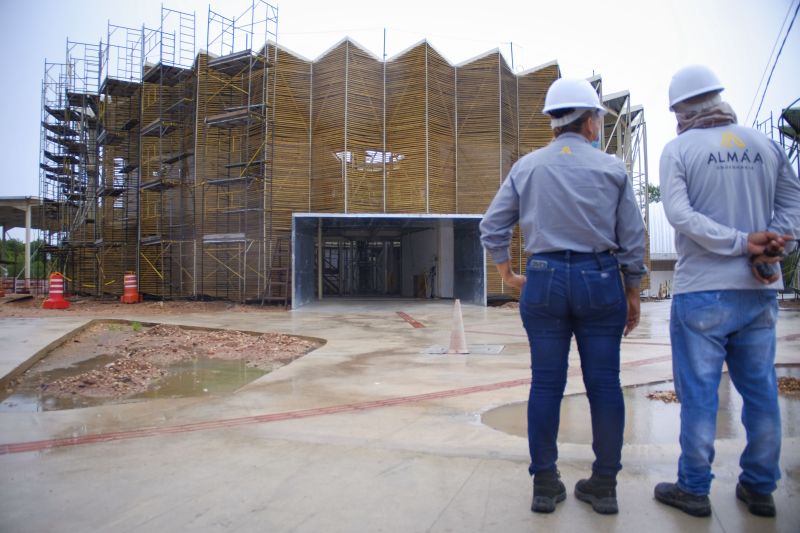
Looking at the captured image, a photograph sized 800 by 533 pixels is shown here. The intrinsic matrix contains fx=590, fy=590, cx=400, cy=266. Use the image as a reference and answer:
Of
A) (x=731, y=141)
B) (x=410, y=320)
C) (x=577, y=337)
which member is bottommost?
(x=410, y=320)

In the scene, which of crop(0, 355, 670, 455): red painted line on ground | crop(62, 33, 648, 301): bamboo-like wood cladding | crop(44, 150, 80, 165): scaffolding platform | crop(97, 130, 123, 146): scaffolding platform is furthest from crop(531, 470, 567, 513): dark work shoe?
crop(44, 150, 80, 165): scaffolding platform

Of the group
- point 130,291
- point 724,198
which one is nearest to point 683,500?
point 724,198

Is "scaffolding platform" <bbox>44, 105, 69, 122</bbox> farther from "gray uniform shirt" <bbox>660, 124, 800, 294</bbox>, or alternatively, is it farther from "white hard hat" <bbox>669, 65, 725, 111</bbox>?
"gray uniform shirt" <bbox>660, 124, 800, 294</bbox>

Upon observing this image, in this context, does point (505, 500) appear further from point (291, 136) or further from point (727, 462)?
point (291, 136)

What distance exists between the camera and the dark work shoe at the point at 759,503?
232 cm

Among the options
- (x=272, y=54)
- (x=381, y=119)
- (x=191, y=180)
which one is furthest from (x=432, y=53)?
(x=191, y=180)

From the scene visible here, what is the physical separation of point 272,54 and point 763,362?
18.3 m

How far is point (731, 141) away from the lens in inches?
97.7

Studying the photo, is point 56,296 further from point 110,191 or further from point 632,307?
point 632,307

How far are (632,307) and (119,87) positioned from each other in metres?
23.4

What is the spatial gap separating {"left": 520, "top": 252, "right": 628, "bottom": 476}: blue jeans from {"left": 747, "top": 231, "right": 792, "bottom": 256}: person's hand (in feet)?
1.69

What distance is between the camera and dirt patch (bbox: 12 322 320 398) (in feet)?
19.4

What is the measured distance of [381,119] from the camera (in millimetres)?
18719

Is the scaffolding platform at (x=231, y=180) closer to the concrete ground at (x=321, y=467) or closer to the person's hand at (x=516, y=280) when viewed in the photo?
the concrete ground at (x=321, y=467)
